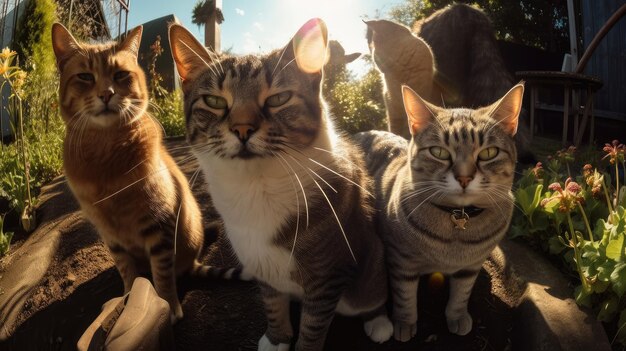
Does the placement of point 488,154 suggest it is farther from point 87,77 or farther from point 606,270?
point 87,77

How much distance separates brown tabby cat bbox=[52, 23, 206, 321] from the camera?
195cm

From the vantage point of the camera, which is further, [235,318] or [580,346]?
[235,318]

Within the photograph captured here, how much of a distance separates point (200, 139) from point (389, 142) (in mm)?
1559

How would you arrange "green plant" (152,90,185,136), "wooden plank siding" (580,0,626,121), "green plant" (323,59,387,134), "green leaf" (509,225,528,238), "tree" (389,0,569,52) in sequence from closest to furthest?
1. "green leaf" (509,225,528,238)
2. "green plant" (152,90,185,136)
3. "green plant" (323,59,387,134)
4. "wooden plank siding" (580,0,626,121)
5. "tree" (389,0,569,52)

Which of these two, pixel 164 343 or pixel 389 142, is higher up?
pixel 389 142

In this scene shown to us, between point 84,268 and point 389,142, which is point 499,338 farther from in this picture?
point 84,268

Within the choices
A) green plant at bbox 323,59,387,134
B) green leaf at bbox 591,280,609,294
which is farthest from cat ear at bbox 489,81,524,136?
green plant at bbox 323,59,387,134

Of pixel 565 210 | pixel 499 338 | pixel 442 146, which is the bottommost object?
pixel 499 338

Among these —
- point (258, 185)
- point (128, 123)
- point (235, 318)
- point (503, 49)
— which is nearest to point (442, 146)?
point (258, 185)

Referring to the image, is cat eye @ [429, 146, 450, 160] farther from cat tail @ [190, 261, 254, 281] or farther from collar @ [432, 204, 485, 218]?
cat tail @ [190, 261, 254, 281]

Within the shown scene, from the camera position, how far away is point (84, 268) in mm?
2539

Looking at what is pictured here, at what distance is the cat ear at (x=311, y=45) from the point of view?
1591mm

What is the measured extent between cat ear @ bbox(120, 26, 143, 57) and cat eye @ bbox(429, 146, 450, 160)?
5.09 feet

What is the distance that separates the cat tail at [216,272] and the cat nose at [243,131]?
107 cm
